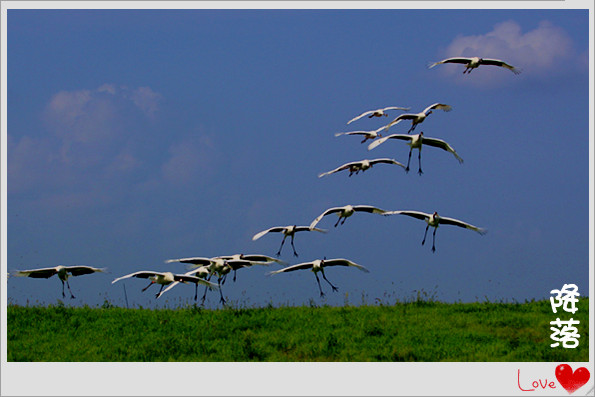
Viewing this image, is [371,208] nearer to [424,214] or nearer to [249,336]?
[424,214]

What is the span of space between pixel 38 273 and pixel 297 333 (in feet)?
18.3

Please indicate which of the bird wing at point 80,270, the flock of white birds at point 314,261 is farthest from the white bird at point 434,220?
the bird wing at point 80,270

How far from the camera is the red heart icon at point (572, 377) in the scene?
11.4 meters

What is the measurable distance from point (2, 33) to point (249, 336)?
7.36 m

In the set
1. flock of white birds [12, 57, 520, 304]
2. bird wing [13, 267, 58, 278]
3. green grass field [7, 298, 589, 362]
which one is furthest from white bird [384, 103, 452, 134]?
bird wing [13, 267, 58, 278]

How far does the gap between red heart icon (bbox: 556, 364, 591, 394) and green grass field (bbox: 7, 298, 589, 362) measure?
124 cm

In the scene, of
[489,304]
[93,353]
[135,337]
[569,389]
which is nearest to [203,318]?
[135,337]

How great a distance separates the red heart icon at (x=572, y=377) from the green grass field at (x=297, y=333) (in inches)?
48.8

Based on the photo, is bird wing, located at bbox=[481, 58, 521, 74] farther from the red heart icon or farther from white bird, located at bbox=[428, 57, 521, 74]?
the red heart icon

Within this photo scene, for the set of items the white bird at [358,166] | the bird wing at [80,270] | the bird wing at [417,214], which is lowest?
the bird wing at [80,270]

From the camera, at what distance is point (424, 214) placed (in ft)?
50.8

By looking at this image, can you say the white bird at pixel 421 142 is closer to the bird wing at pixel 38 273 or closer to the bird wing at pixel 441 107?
the bird wing at pixel 441 107

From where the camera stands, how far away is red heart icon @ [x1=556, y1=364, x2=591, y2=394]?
37.4 feet

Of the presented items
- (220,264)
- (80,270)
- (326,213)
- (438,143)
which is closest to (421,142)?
(438,143)
